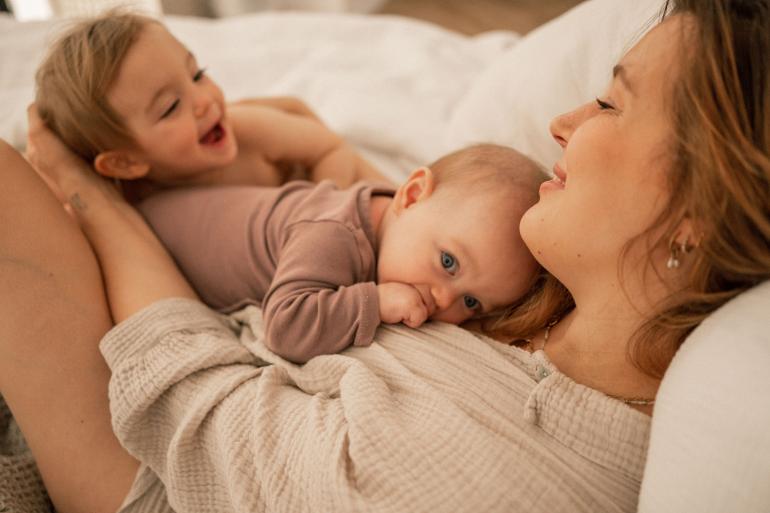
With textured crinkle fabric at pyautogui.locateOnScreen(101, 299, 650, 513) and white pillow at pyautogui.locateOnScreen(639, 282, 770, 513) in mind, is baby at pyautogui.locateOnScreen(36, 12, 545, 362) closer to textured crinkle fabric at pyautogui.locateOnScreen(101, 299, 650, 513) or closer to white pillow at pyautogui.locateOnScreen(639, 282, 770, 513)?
textured crinkle fabric at pyautogui.locateOnScreen(101, 299, 650, 513)

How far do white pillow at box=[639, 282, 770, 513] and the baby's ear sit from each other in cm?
112

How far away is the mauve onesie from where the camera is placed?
917 mm

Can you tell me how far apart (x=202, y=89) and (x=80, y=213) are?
0.38 metres

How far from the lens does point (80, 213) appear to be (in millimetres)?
1124

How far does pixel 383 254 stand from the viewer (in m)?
1.04

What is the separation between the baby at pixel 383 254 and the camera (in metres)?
0.92

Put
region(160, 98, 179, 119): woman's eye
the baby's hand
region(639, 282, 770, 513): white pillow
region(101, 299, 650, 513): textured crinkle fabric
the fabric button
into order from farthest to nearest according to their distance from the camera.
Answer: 1. region(160, 98, 179, 119): woman's eye
2. the baby's hand
3. the fabric button
4. region(101, 299, 650, 513): textured crinkle fabric
5. region(639, 282, 770, 513): white pillow

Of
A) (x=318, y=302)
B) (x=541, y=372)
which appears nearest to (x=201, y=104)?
(x=318, y=302)

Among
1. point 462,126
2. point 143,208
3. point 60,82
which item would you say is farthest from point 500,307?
point 60,82

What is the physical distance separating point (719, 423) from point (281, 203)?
0.85 m

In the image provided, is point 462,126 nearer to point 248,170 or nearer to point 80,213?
point 248,170

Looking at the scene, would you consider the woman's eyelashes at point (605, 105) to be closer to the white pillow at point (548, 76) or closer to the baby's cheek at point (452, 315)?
the white pillow at point (548, 76)

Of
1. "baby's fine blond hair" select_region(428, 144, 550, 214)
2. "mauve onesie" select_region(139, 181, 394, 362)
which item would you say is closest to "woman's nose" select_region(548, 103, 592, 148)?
"baby's fine blond hair" select_region(428, 144, 550, 214)

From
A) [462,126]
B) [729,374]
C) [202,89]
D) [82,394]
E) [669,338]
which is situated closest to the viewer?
[729,374]
